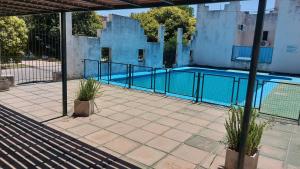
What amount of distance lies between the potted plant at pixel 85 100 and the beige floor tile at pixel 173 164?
270cm

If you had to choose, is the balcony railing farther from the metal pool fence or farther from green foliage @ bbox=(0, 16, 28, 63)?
green foliage @ bbox=(0, 16, 28, 63)

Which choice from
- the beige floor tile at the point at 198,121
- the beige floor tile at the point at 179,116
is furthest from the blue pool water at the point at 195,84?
the beige floor tile at the point at 198,121

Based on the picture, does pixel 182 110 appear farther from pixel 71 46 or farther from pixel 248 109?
pixel 71 46

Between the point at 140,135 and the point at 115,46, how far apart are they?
1032 cm

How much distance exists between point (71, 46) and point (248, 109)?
31.1 feet

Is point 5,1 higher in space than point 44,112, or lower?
higher

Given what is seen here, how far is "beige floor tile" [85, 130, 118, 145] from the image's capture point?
4.64 m

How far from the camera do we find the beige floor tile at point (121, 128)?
514 centimetres

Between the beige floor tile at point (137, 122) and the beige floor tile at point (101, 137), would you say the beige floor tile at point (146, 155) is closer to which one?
the beige floor tile at point (101, 137)

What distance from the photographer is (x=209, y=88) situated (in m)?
13.3

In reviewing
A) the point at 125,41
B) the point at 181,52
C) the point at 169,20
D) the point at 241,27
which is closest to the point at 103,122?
the point at 125,41

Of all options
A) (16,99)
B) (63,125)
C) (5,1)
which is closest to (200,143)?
(63,125)

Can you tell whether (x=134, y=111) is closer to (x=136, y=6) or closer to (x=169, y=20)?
(x=136, y=6)

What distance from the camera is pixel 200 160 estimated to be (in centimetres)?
411
